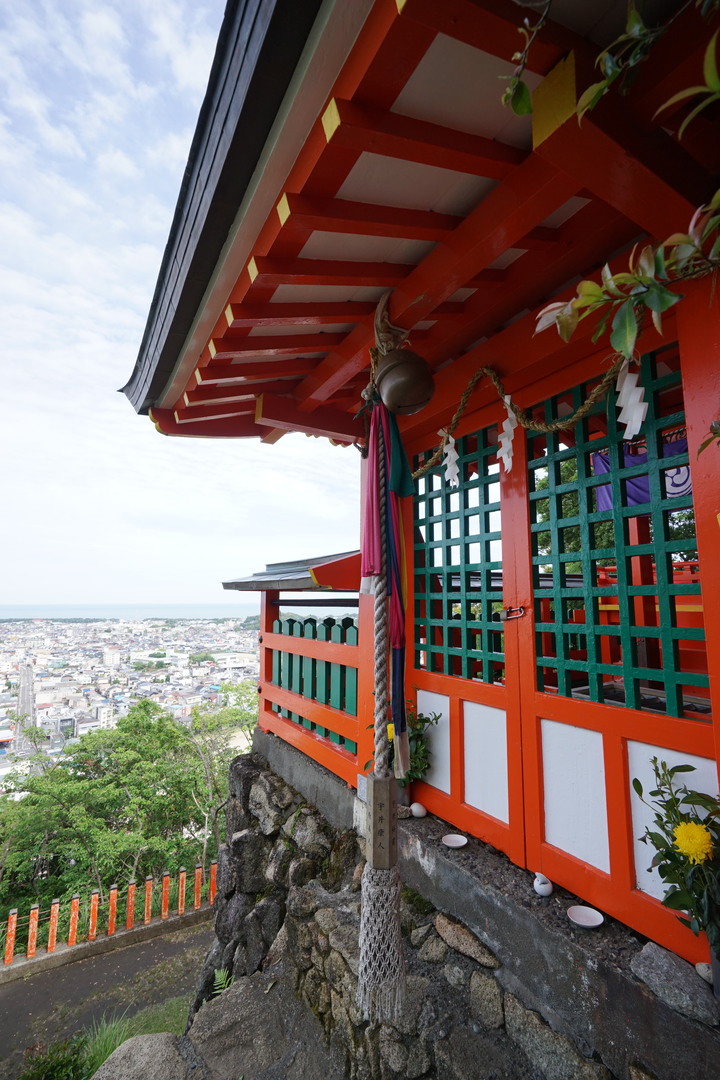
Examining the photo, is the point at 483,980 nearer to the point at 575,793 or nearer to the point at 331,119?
the point at 575,793

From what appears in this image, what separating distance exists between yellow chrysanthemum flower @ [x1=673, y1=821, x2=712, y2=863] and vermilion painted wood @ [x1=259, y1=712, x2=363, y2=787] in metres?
2.24

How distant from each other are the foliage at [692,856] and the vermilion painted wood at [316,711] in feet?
7.20

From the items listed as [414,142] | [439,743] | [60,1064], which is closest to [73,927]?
[60,1064]

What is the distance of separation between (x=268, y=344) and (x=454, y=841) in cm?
285

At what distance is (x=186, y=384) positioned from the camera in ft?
10.6

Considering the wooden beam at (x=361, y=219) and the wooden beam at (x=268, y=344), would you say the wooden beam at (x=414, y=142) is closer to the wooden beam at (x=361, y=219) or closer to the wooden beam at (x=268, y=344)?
the wooden beam at (x=361, y=219)

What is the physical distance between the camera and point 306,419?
365 cm

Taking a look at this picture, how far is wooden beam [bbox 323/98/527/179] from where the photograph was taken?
1.37m

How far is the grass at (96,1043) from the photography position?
4.57m

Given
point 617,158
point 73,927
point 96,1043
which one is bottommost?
point 73,927

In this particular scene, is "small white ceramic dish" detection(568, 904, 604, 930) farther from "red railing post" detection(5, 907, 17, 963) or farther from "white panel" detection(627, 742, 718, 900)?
"red railing post" detection(5, 907, 17, 963)

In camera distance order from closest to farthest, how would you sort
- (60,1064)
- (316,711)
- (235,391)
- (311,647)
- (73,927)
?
(235,391) < (316,711) < (311,647) < (60,1064) < (73,927)

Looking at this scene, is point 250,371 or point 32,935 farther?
point 32,935

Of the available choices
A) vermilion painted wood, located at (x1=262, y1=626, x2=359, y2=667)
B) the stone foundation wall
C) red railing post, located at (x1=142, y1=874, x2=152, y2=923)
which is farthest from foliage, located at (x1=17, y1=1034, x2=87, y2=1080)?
vermilion painted wood, located at (x1=262, y1=626, x2=359, y2=667)
